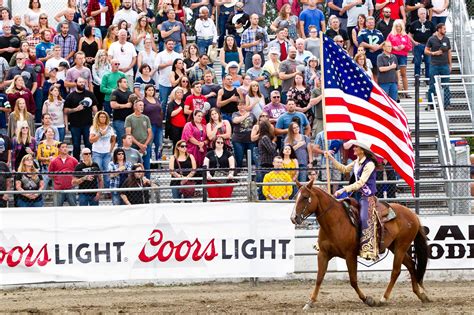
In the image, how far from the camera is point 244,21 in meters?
28.0

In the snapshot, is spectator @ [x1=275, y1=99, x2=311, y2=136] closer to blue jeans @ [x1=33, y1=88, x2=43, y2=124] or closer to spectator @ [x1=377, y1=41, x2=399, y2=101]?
spectator @ [x1=377, y1=41, x2=399, y2=101]

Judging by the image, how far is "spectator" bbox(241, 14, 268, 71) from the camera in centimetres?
2688

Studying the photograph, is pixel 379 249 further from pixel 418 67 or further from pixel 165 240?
pixel 418 67

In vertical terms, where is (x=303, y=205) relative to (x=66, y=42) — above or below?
below

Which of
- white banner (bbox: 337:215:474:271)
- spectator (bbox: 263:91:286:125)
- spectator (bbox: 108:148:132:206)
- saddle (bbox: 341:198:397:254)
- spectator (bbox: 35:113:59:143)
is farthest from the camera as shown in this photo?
spectator (bbox: 263:91:286:125)

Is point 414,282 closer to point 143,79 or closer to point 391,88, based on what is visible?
point 391,88

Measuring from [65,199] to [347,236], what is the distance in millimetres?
5658

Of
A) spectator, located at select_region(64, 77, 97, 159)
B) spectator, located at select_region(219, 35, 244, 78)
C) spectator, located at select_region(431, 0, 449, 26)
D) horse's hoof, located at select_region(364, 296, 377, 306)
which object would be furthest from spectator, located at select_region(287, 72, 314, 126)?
horse's hoof, located at select_region(364, 296, 377, 306)

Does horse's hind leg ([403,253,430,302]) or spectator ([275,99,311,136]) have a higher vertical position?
spectator ([275,99,311,136])

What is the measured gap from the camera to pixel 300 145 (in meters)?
23.0

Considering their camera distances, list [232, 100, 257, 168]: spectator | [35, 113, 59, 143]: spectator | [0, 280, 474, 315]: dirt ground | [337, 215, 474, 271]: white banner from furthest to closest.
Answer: [232, 100, 257, 168]: spectator, [35, 113, 59, 143]: spectator, [337, 215, 474, 271]: white banner, [0, 280, 474, 315]: dirt ground

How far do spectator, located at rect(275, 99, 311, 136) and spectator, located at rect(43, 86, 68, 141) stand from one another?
14.4 ft

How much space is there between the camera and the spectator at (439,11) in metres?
28.4

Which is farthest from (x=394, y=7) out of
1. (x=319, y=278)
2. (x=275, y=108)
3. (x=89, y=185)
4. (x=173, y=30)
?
(x=319, y=278)
